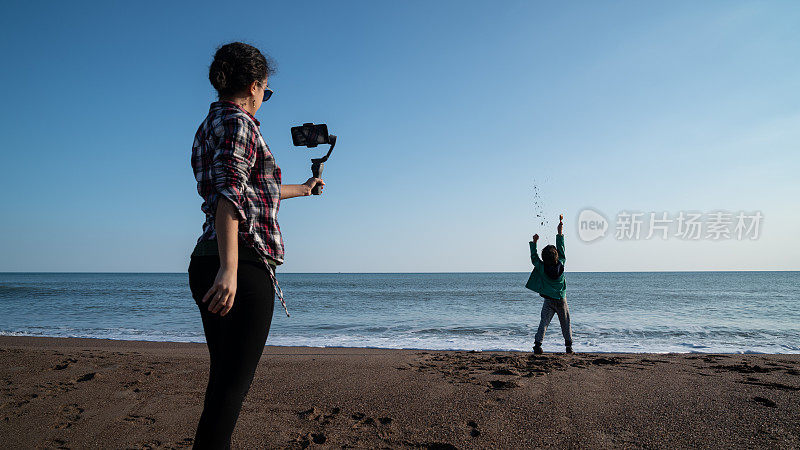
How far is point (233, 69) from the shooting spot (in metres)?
1.56

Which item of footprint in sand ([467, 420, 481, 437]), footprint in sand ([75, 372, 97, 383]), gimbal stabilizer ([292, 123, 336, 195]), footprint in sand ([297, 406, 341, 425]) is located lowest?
footprint in sand ([75, 372, 97, 383])

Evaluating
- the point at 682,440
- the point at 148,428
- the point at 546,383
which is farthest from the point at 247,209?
the point at 546,383

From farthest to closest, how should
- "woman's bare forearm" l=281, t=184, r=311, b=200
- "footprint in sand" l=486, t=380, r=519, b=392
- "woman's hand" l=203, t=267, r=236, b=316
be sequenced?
1. "footprint in sand" l=486, t=380, r=519, b=392
2. "woman's bare forearm" l=281, t=184, r=311, b=200
3. "woman's hand" l=203, t=267, r=236, b=316

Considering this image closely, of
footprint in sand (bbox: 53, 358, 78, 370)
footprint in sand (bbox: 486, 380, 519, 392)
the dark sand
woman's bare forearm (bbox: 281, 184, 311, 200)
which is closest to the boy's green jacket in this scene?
the dark sand

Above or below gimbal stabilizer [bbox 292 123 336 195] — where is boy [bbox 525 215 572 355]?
below

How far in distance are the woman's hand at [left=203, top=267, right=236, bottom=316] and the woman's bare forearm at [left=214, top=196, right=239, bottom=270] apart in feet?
0.07

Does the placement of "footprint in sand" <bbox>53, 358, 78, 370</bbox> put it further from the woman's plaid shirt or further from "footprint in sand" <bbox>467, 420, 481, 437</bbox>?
the woman's plaid shirt

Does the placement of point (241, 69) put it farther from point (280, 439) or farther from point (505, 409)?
point (505, 409)

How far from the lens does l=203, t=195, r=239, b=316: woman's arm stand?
1289mm

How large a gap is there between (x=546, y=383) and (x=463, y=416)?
1321 millimetres

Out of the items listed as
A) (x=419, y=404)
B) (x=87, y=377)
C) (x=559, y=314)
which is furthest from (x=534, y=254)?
(x=87, y=377)

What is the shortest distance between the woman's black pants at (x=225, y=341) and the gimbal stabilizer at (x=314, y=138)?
0.77 m

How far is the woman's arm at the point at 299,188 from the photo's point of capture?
186 cm

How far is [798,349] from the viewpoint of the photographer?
8008 mm
